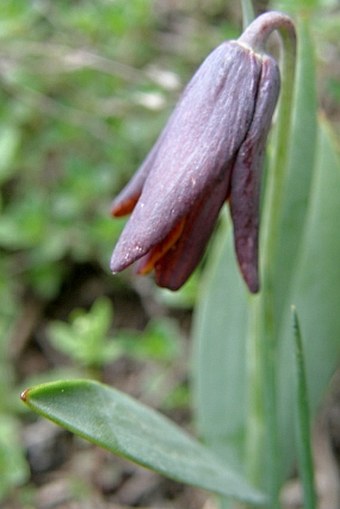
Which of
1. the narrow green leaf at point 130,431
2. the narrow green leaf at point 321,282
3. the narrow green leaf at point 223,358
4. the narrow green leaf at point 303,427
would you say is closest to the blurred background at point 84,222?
the narrow green leaf at point 223,358

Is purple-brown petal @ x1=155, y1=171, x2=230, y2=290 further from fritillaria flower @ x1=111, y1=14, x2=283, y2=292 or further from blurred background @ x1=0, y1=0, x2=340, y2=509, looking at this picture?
blurred background @ x1=0, y1=0, x2=340, y2=509

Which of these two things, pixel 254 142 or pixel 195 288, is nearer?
pixel 254 142

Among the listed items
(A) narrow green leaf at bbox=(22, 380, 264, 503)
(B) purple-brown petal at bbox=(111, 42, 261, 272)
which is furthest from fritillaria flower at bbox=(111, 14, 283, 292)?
(A) narrow green leaf at bbox=(22, 380, 264, 503)

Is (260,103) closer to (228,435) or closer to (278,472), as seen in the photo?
Answer: (278,472)

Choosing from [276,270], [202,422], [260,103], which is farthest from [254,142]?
[202,422]

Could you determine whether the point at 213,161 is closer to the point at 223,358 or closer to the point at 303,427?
the point at 303,427

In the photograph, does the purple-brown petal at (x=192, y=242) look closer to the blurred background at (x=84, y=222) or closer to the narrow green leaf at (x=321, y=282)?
the narrow green leaf at (x=321, y=282)

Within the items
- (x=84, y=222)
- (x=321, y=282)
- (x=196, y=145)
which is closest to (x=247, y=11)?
(x=196, y=145)
